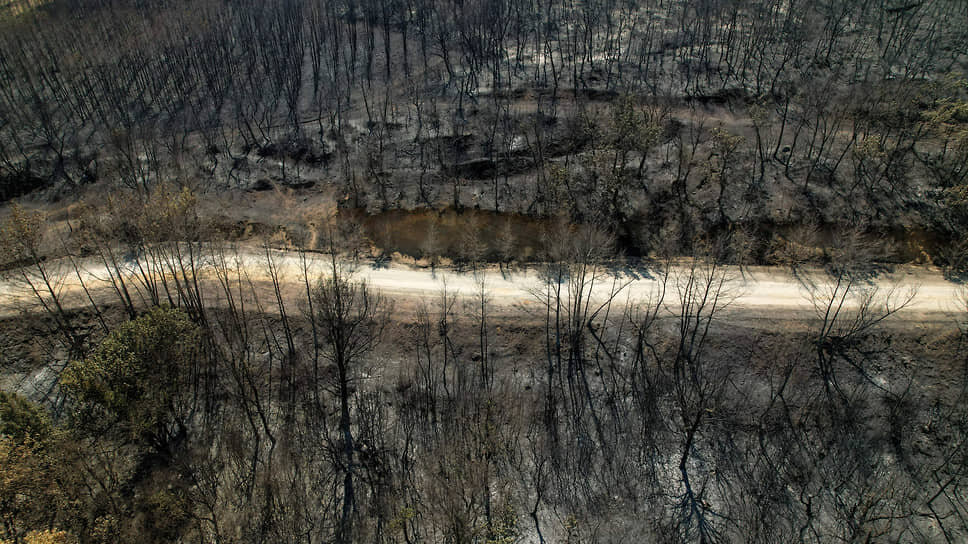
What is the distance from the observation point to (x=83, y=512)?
124 feet

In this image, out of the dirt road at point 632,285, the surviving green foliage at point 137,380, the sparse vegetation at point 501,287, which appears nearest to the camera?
the surviving green foliage at point 137,380

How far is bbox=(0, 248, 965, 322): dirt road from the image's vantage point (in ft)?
178

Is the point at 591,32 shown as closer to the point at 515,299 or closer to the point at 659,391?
the point at 515,299

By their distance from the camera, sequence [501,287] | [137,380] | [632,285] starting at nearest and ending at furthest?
1. [137,380]
2. [632,285]
3. [501,287]

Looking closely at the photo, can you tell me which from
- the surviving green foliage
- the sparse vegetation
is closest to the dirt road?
→ the sparse vegetation

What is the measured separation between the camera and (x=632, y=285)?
189 ft

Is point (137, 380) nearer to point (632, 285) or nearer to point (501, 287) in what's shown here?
point (501, 287)

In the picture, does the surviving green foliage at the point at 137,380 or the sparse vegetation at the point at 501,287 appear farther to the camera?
the sparse vegetation at the point at 501,287

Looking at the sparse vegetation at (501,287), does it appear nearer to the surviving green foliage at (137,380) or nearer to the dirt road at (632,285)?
the surviving green foliage at (137,380)

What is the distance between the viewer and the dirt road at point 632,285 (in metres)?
54.3

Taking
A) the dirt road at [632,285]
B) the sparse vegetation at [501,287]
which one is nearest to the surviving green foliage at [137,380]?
the sparse vegetation at [501,287]

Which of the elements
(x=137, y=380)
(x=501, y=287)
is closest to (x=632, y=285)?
(x=501, y=287)

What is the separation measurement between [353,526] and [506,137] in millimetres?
52996

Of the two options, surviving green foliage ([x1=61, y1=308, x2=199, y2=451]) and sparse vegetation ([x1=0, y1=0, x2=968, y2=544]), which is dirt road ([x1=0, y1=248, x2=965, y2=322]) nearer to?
sparse vegetation ([x1=0, y1=0, x2=968, y2=544])
